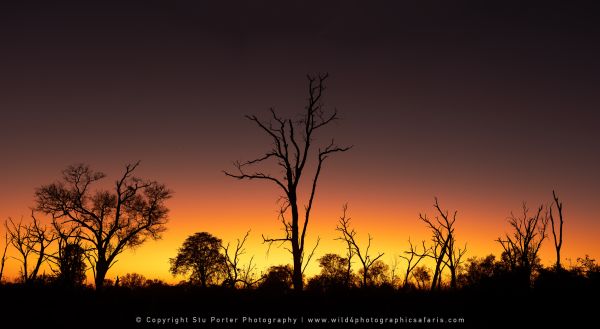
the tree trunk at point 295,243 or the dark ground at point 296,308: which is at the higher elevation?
the tree trunk at point 295,243

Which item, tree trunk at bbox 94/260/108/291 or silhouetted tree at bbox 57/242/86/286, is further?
tree trunk at bbox 94/260/108/291

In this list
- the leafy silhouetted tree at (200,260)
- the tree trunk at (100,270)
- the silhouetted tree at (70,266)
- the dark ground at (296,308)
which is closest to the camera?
the dark ground at (296,308)

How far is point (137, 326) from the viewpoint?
981cm

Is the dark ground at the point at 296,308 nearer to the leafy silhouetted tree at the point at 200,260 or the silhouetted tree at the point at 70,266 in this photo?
the silhouetted tree at the point at 70,266

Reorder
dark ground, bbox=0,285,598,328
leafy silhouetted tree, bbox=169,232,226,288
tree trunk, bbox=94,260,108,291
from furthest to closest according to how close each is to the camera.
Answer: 1. leafy silhouetted tree, bbox=169,232,226,288
2. tree trunk, bbox=94,260,108,291
3. dark ground, bbox=0,285,598,328

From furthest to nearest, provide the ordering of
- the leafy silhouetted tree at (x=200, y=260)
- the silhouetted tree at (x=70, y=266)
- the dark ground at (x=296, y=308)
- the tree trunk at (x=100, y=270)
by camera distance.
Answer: the leafy silhouetted tree at (x=200, y=260)
the tree trunk at (x=100, y=270)
the silhouetted tree at (x=70, y=266)
the dark ground at (x=296, y=308)

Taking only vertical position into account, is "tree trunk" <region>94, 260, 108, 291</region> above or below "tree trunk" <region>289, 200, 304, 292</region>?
below

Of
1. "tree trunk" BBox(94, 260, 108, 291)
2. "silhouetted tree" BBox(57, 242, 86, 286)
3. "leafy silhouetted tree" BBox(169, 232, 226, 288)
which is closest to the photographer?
"silhouetted tree" BBox(57, 242, 86, 286)

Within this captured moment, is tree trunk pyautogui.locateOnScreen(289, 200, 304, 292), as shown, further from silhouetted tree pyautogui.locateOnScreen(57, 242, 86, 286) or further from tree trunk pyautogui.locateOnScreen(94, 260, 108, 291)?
tree trunk pyautogui.locateOnScreen(94, 260, 108, 291)

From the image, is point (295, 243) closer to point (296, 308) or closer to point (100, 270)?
point (296, 308)

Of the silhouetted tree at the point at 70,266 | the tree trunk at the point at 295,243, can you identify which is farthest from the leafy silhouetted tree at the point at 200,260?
the tree trunk at the point at 295,243

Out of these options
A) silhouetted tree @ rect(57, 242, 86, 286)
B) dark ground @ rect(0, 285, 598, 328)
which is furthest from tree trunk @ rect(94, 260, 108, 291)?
dark ground @ rect(0, 285, 598, 328)

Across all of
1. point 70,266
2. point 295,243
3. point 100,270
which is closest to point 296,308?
point 295,243

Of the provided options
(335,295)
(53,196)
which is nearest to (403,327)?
(335,295)
